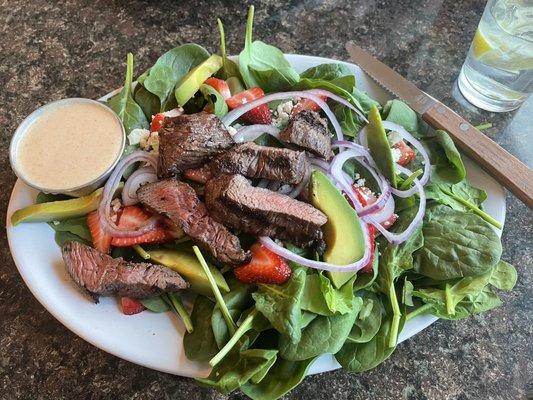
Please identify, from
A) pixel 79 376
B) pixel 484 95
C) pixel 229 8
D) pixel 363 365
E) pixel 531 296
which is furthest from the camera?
pixel 229 8

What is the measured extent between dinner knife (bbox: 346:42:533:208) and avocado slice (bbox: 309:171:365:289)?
0.46 m

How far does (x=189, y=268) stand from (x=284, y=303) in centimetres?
28

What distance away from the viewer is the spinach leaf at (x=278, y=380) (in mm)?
1345

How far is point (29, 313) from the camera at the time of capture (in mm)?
1627

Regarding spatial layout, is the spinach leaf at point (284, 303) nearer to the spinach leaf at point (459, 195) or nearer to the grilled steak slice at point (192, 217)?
the grilled steak slice at point (192, 217)

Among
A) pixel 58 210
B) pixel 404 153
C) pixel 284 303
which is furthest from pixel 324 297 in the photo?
pixel 58 210

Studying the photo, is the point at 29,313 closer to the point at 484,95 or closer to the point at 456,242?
the point at 456,242

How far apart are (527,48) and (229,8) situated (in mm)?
1181

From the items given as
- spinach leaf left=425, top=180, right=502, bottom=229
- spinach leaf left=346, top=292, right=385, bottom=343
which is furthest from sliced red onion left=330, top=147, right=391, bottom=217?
spinach leaf left=346, top=292, right=385, bottom=343

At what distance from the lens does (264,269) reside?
143 centimetres

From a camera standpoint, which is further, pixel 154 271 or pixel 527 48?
pixel 527 48

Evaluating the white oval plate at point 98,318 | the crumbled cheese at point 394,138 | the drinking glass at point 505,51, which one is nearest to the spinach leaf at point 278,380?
the white oval plate at point 98,318

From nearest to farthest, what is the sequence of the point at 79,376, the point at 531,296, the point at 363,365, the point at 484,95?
the point at 363,365
the point at 79,376
the point at 531,296
the point at 484,95

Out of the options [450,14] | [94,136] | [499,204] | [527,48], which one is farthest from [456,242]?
[450,14]
